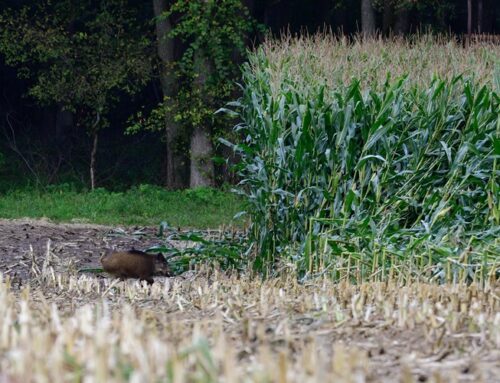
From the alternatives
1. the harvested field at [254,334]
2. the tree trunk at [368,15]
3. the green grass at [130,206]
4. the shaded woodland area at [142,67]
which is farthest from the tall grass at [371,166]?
the tree trunk at [368,15]

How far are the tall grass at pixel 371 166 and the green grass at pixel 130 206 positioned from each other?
18.2ft

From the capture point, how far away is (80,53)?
23.3 meters

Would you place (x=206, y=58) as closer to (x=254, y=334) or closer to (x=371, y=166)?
(x=371, y=166)

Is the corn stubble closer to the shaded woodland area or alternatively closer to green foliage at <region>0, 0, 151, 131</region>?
the shaded woodland area

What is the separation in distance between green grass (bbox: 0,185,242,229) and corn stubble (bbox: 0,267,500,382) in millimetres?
8496

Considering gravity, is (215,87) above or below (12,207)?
above

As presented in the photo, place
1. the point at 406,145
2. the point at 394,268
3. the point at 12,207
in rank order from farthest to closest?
the point at 12,207 < the point at 406,145 < the point at 394,268

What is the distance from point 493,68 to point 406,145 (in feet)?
6.25

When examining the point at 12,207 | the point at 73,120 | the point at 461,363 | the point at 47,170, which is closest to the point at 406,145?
the point at 461,363

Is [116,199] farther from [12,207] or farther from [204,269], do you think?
[204,269]

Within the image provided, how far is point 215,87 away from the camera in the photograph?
22000mm

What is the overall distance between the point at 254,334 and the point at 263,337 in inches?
28.4

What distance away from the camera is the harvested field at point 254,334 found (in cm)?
443

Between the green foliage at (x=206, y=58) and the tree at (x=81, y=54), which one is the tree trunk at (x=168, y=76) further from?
the tree at (x=81, y=54)
